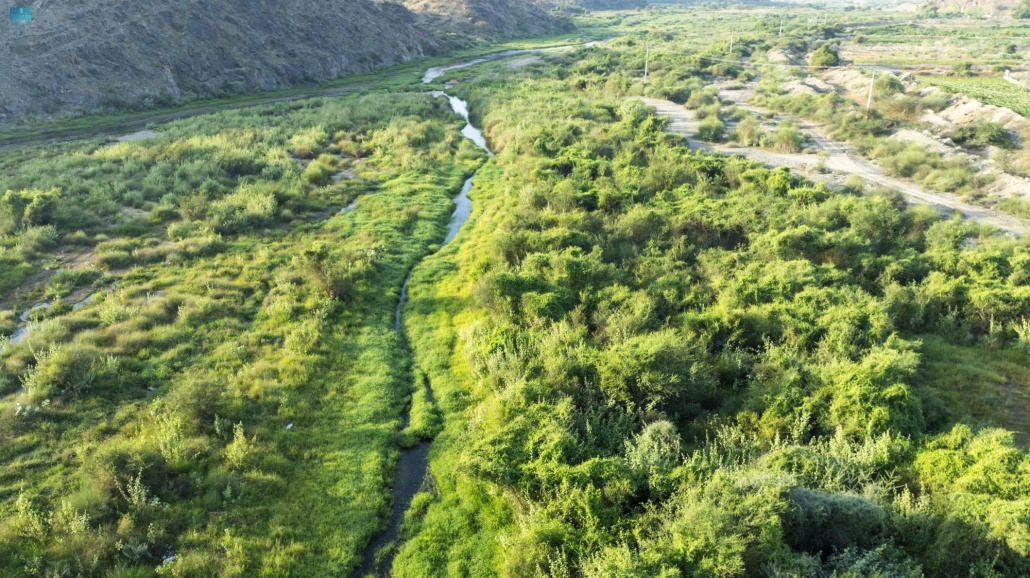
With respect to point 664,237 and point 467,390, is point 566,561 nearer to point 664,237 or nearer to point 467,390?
point 467,390

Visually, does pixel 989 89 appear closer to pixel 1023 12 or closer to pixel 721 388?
pixel 721 388

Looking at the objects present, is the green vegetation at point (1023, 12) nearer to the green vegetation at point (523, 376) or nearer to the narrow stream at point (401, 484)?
the green vegetation at point (523, 376)

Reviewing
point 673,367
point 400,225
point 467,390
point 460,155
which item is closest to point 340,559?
point 467,390

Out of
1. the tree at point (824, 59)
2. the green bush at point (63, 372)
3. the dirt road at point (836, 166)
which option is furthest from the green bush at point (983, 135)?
the green bush at point (63, 372)

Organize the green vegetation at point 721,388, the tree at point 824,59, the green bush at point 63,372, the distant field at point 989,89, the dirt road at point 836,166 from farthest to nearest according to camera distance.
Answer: the tree at point 824,59
the distant field at point 989,89
the dirt road at point 836,166
the green bush at point 63,372
the green vegetation at point 721,388

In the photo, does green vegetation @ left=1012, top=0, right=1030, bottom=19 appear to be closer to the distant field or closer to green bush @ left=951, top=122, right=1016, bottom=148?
the distant field

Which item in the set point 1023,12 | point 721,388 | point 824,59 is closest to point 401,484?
point 721,388

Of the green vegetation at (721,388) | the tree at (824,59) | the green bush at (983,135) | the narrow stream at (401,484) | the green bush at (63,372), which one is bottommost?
the narrow stream at (401,484)
